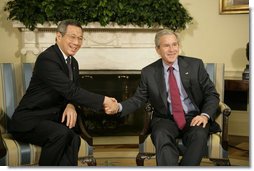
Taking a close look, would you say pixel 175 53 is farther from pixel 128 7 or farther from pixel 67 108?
pixel 128 7

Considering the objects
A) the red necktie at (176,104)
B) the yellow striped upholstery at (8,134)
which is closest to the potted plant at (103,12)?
the yellow striped upholstery at (8,134)

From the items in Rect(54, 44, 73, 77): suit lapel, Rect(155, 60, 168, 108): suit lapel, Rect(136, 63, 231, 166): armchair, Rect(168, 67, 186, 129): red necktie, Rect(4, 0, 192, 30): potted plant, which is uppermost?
Rect(4, 0, 192, 30): potted plant

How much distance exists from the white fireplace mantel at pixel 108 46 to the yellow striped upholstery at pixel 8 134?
2.12 ft

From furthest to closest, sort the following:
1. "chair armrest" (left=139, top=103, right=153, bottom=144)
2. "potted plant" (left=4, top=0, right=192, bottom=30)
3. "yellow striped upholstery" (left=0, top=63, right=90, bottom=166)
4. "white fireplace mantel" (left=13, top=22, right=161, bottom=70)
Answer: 1. "white fireplace mantel" (left=13, top=22, right=161, bottom=70)
2. "potted plant" (left=4, top=0, right=192, bottom=30)
3. "chair armrest" (left=139, top=103, right=153, bottom=144)
4. "yellow striped upholstery" (left=0, top=63, right=90, bottom=166)

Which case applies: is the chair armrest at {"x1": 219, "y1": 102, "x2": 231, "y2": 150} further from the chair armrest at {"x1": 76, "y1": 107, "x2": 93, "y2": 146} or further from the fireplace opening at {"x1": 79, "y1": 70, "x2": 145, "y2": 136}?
the fireplace opening at {"x1": 79, "y1": 70, "x2": 145, "y2": 136}

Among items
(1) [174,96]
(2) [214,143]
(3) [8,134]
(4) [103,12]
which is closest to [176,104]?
(1) [174,96]

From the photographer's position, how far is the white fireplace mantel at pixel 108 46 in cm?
272

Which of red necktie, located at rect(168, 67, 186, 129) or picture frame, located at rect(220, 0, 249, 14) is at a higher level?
picture frame, located at rect(220, 0, 249, 14)

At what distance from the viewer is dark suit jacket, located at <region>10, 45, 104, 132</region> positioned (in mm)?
1787

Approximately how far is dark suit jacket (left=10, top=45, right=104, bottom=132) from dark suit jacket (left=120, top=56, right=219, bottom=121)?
25 centimetres

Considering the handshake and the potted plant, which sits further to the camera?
the potted plant

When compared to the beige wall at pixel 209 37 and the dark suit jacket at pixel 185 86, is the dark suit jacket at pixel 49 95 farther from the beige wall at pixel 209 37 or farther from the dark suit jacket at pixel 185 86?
the beige wall at pixel 209 37

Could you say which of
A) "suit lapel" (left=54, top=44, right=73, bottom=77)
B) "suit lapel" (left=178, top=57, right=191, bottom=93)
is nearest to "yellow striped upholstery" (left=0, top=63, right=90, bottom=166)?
"suit lapel" (left=54, top=44, right=73, bottom=77)

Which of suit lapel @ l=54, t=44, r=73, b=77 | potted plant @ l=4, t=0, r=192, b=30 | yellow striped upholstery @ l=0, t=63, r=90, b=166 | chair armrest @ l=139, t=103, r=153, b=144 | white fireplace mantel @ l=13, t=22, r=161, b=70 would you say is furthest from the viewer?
white fireplace mantel @ l=13, t=22, r=161, b=70
